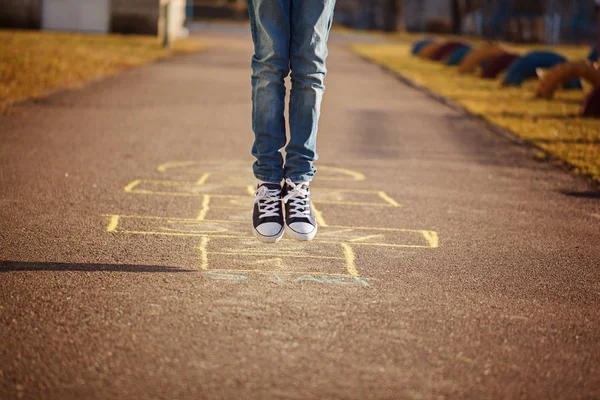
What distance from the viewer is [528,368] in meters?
3.04

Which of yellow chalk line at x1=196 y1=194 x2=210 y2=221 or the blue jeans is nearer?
the blue jeans

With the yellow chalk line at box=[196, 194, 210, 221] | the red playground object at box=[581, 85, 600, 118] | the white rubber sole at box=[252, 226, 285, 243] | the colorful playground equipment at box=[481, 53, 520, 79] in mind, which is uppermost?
the white rubber sole at box=[252, 226, 285, 243]

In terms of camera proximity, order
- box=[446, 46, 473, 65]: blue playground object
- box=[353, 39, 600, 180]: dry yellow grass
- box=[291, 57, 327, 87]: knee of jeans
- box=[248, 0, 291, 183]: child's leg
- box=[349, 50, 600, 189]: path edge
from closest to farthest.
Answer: box=[248, 0, 291, 183]: child's leg, box=[291, 57, 327, 87]: knee of jeans, box=[349, 50, 600, 189]: path edge, box=[353, 39, 600, 180]: dry yellow grass, box=[446, 46, 473, 65]: blue playground object

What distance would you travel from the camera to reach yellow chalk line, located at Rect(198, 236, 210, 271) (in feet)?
13.7

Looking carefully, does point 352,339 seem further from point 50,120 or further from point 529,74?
point 529,74

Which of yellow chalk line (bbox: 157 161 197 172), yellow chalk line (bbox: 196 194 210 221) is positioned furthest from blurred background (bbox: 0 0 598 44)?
yellow chalk line (bbox: 196 194 210 221)

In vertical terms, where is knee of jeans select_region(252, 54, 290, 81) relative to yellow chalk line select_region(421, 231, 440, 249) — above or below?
above

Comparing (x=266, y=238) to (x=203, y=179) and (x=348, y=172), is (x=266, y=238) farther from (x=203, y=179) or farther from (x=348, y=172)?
(x=348, y=172)

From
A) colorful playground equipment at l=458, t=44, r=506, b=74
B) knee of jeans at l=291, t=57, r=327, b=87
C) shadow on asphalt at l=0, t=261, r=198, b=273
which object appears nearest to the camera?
shadow on asphalt at l=0, t=261, r=198, b=273

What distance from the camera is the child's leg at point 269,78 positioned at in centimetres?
434

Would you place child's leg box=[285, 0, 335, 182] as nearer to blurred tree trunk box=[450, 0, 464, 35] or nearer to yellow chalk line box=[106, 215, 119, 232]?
yellow chalk line box=[106, 215, 119, 232]

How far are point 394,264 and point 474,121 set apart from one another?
7.85 m

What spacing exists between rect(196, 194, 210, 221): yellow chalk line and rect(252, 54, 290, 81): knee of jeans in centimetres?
112

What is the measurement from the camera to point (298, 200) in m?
4.51
